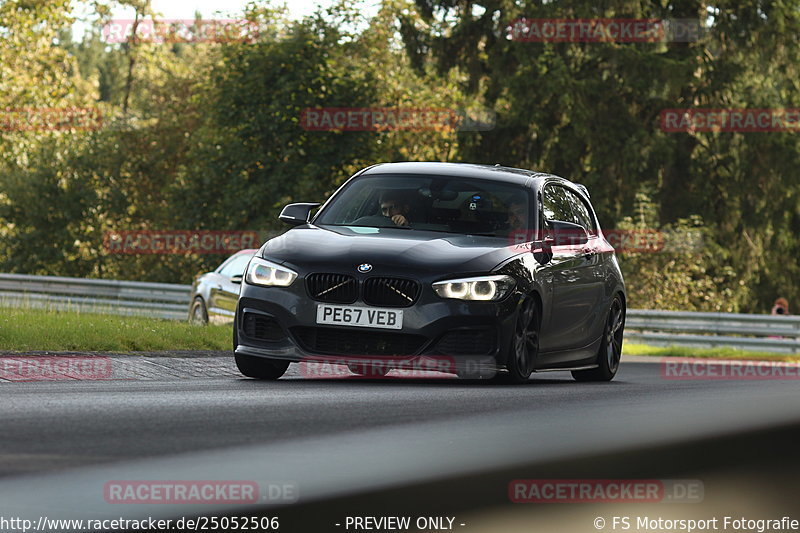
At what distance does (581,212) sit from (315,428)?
22.5 ft

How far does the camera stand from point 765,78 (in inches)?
1542

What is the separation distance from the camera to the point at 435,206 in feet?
38.9

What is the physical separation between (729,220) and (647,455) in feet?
115

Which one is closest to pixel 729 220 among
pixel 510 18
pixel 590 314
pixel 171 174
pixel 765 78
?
pixel 765 78

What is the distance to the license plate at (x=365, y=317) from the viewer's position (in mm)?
10492

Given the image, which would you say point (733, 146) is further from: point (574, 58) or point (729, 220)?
point (574, 58)

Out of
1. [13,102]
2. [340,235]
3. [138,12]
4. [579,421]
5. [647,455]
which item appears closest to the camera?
[647,455]
